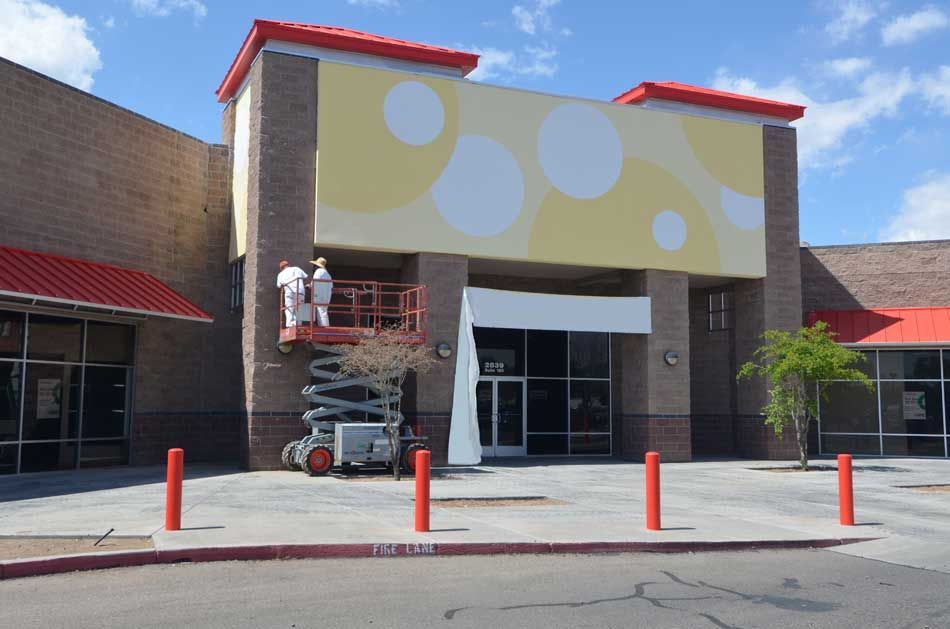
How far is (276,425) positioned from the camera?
21266 millimetres

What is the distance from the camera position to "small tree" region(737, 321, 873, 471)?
2298 centimetres

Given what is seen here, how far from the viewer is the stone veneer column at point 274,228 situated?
21.2 meters

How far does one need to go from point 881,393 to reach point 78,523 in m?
24.4

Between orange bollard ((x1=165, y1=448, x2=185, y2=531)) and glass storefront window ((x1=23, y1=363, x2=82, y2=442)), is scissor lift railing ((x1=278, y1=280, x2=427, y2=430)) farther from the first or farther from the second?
orange bollard ((x1=165, y1=448, x2=185, y2=531))

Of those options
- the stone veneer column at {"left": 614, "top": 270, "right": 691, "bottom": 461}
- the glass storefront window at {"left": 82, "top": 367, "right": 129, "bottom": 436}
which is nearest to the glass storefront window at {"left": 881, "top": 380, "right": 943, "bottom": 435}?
the stone veneer column at {"left": 614, "top": 270, "right": 691, "bottom": 461}

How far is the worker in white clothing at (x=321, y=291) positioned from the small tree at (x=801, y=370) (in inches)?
445

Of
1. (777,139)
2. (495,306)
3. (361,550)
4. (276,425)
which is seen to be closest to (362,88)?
(495,306)

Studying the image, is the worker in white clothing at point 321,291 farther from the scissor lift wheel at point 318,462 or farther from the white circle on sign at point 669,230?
the white circle on sign at point 669,230

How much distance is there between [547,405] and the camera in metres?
A: 27.4

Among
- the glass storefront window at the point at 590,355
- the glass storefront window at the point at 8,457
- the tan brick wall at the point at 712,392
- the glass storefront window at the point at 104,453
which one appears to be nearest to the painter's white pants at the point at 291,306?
the glass storefront window at the point at 104,453

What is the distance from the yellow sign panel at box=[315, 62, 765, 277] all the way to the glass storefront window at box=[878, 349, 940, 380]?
5.48 meters

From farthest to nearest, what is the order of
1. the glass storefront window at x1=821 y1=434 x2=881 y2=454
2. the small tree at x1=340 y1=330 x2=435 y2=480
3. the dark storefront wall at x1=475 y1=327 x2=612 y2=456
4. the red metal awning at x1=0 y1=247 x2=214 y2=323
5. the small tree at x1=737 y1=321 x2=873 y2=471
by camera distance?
the glass storefront window at x1=821 y1=434 x2=881 y2=454
the dark storefront wall at x1=475 y1=327 x2=612 y2=456
the small tree at x1=737 y1=321 x2=873 y2=471
the small tree at x1=340 y1=330 x2=435 y2=480
the red metal awning at x1=0 y1=247 x2=214 y2=323

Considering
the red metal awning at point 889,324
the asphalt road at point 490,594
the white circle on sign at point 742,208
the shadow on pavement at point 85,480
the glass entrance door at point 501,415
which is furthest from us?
the red metal awning at point 889,324

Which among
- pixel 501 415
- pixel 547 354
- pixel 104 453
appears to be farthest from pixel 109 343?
pixel 547 354
